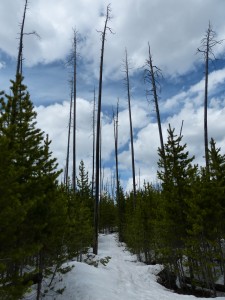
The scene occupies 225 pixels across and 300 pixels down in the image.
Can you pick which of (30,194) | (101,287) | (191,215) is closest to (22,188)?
(30,194)

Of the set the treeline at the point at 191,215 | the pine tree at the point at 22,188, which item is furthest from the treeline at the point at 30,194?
the treeline at the point at 191,215

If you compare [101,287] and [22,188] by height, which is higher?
[22,188]

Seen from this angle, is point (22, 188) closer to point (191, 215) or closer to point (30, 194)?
point (30, 194)

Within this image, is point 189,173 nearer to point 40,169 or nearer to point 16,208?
point 40,169

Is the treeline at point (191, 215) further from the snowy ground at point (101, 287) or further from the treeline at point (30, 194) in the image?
the treeline at point (30, 194)

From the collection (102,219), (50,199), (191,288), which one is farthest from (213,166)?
(102,219)

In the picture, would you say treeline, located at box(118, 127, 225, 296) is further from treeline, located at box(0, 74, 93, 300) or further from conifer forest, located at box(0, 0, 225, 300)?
treeline, located at box(0, 74, 93, 300)

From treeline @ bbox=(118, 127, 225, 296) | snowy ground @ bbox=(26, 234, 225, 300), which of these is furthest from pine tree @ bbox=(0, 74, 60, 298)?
treeline @ bbox=(118, 127, 225, 296)

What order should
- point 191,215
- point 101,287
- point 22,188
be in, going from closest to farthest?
point 22,188, point 101,287, point 191,215

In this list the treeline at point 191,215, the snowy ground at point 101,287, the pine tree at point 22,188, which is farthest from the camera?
the treeline at point 191,215

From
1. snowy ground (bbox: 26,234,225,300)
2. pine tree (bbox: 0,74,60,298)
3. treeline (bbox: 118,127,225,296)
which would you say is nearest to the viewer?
pine tree (bbox: 0,74,60,298)

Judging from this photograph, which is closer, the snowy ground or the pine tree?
the pine tree

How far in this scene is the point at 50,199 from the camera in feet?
35.7

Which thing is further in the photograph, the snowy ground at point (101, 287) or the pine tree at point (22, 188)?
the snowy ground at point (101, 287)
